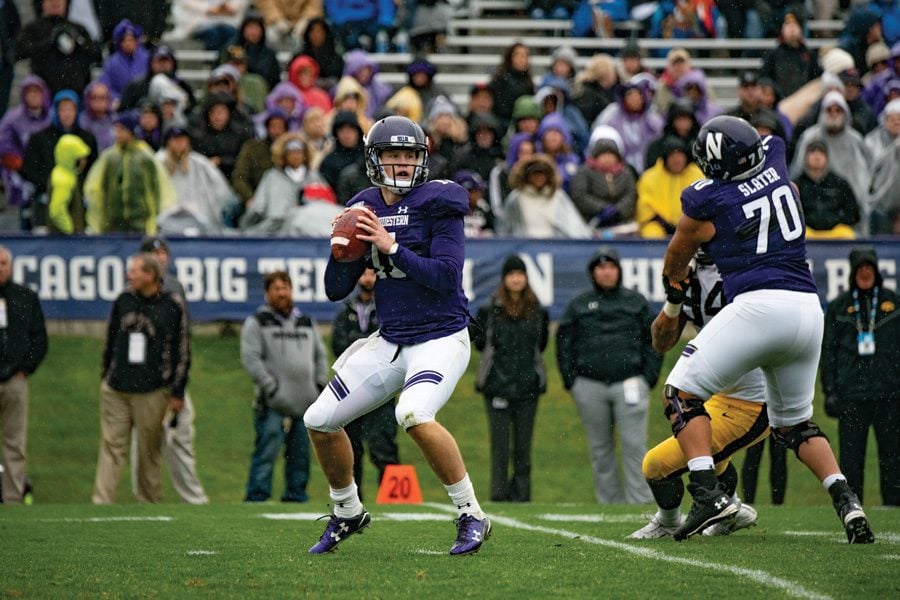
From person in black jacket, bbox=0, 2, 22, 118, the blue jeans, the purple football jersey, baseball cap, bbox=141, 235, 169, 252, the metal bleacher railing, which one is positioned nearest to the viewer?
the purple football jersey

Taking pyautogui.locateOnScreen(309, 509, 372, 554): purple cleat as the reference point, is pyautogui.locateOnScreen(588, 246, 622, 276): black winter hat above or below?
above

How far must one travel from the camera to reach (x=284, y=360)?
11.9m

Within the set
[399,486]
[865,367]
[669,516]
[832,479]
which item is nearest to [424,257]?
[669,516]

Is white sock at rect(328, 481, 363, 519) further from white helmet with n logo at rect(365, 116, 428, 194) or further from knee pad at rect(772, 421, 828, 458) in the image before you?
knee pad at rect(772, 421, 828, 458)

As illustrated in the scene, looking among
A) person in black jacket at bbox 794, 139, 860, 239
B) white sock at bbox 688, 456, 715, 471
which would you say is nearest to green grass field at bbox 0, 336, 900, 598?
white sock at bbox 688, 456, 715, 471

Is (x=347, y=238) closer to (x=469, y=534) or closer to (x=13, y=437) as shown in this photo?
(x=469, y=534)

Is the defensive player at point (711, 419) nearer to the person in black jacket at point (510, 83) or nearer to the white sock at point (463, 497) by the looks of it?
the white sock at point (463, 497)

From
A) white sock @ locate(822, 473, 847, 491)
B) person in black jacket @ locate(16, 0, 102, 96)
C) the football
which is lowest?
white sock @ locate(822, 473, 847, 491)

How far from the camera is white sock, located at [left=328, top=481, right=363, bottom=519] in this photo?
690 centimetres

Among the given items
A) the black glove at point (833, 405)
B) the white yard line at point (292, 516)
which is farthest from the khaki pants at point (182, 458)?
the black glove at point (833, 405)

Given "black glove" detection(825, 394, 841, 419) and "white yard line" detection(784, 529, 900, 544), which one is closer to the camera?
"white yard line" detection(784, 529, 900, 544)

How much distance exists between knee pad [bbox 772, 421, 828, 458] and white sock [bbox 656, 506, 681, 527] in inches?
25.8

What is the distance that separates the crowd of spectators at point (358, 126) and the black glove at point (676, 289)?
6808 millimetres

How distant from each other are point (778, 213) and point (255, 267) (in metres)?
7.75
